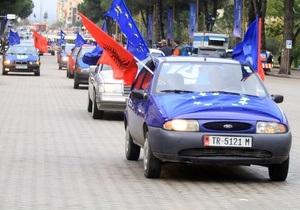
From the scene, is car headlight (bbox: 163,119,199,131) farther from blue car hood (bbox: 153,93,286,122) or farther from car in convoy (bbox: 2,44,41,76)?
car in convoy (bbox: 2,44,41,76)

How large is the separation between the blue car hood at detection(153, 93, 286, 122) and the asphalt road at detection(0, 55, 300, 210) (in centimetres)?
75

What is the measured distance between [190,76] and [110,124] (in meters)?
7.69

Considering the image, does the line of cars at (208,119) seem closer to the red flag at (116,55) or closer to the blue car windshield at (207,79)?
the blue car windshield at (207,79)

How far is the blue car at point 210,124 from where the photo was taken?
10484 mm

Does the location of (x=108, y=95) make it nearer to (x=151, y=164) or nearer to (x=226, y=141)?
(x=151, y=164)

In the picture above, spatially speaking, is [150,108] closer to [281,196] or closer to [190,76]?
[190,76]

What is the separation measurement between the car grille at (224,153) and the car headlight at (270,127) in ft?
0.74

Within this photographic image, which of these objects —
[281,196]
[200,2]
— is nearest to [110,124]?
[281,196]

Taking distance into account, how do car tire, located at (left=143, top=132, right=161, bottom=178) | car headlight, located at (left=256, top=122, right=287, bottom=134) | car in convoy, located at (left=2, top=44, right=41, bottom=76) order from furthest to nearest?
car in convoy, located at (left=2, top=44, right=41, bottom=76), car tire, located at (left=143, top=132, right=161, bottom=178), car headlight, located at (left=256, top=122, right=287, bottom=134)

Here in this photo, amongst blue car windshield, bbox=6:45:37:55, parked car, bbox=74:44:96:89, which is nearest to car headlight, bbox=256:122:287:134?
parked car, bbox=74:44:96:89

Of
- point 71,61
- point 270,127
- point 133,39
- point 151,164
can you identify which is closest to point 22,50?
point 71,61

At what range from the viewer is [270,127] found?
10617 millimetres

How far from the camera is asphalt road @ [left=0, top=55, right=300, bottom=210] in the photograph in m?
9.30

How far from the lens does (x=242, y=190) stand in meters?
10.3
